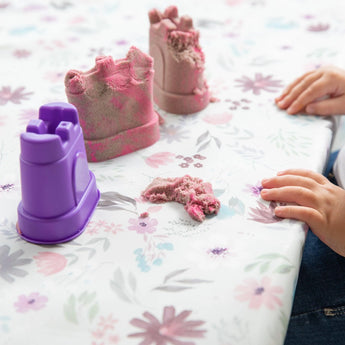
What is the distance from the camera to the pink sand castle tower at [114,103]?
730mm

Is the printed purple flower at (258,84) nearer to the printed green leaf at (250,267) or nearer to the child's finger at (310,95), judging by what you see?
the child's finger at (310,95)

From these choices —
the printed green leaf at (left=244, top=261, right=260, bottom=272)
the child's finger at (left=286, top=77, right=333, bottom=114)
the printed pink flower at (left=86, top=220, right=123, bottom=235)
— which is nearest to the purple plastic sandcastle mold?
the printed pink flower at (left=86, top=220, right=123, bottom=235)

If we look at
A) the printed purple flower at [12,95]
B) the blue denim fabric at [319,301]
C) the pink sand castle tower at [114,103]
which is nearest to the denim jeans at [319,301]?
the blue denim fabric at [319,301]

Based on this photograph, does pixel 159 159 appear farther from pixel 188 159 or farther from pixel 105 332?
pixel 105 332

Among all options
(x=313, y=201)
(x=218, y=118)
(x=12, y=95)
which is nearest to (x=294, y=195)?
(x=313, y=201)

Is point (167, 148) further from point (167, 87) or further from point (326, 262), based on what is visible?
point (326, 262)

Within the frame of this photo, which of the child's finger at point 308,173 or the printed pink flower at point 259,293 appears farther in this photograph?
the child's finger at point 308,173

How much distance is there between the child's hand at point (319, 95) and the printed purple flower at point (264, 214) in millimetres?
284

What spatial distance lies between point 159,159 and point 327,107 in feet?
1.17

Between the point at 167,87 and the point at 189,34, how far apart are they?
0.35 feet

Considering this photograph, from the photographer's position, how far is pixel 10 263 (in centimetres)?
60

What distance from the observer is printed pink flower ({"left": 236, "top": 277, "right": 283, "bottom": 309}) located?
550 millimetres

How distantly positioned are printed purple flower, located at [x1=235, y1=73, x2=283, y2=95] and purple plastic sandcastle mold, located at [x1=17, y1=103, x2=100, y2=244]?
474mm

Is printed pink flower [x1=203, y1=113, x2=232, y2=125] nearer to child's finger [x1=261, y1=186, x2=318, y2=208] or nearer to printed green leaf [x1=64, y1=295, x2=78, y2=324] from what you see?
child's finger [x1=261, y1=186, x2=318, y2=208]
